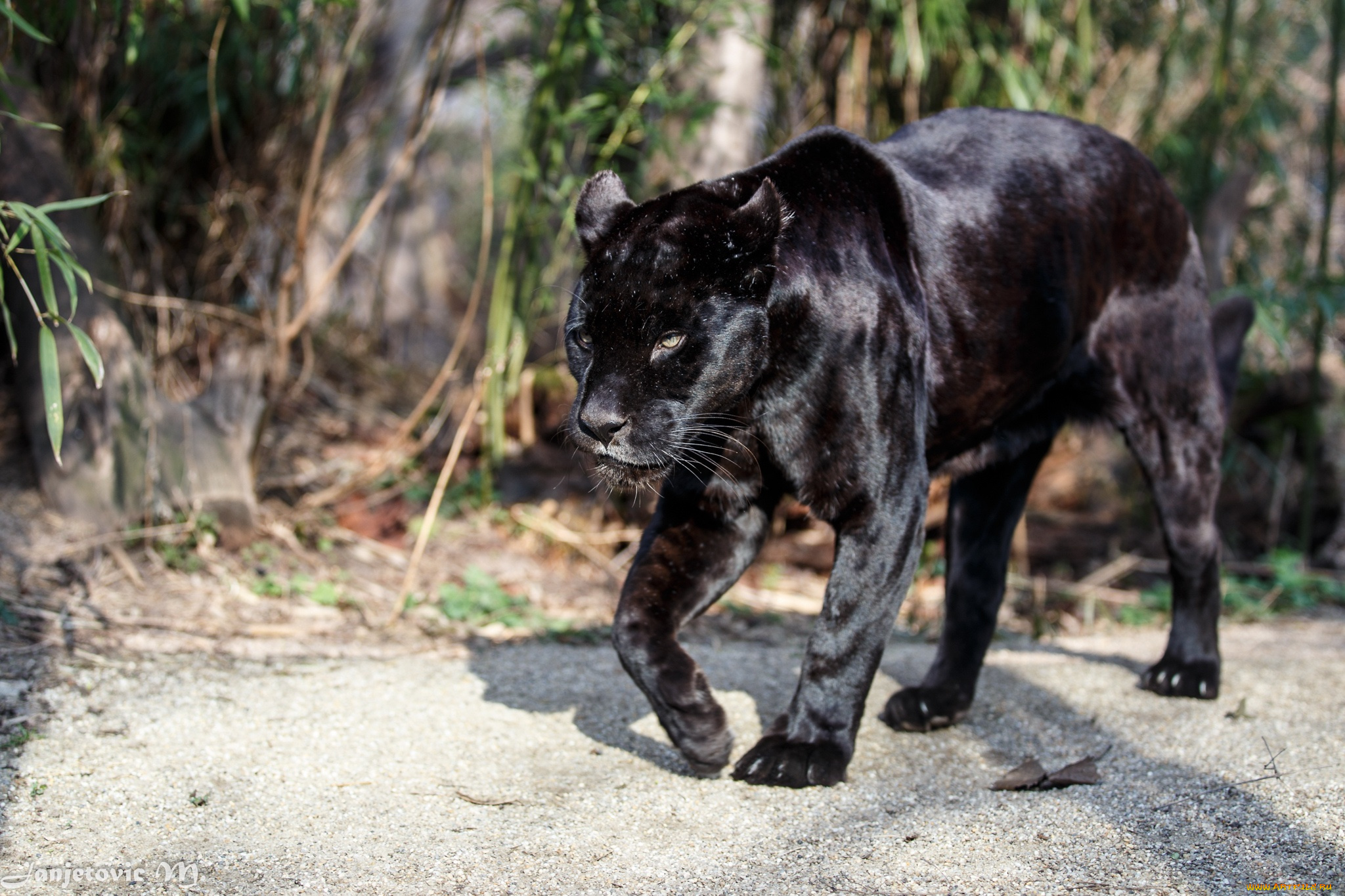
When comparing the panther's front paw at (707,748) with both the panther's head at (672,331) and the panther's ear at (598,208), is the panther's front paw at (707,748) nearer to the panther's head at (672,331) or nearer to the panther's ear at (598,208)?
the panther's head at (672,331)

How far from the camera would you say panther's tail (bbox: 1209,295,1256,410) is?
11.8 ft

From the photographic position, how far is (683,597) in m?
2.53

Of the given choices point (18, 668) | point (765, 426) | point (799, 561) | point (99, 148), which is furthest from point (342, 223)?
point (765, 426)

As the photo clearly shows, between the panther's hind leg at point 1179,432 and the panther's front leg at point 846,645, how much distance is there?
42.1 inches

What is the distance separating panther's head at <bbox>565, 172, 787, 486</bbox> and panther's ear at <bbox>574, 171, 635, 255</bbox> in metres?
0.11

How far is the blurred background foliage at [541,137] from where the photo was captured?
443 cm

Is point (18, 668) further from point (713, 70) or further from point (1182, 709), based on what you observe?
point (713, 70)

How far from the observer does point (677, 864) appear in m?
1.98

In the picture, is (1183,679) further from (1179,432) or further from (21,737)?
(21,737)

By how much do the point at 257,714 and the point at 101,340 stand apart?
5.50 feet

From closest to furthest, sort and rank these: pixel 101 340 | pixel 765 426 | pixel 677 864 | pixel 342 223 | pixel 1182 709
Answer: pixel 677 864 < pixel 765 426 < pixel 1182 709 < pixel 101 340 < pixel 342 223

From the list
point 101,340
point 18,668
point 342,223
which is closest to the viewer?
point 18,668

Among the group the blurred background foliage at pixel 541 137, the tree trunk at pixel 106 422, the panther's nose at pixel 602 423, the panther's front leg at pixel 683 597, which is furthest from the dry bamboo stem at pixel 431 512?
the panther's nose at pixel 602 423

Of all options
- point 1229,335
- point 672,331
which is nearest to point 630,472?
point 672,331
